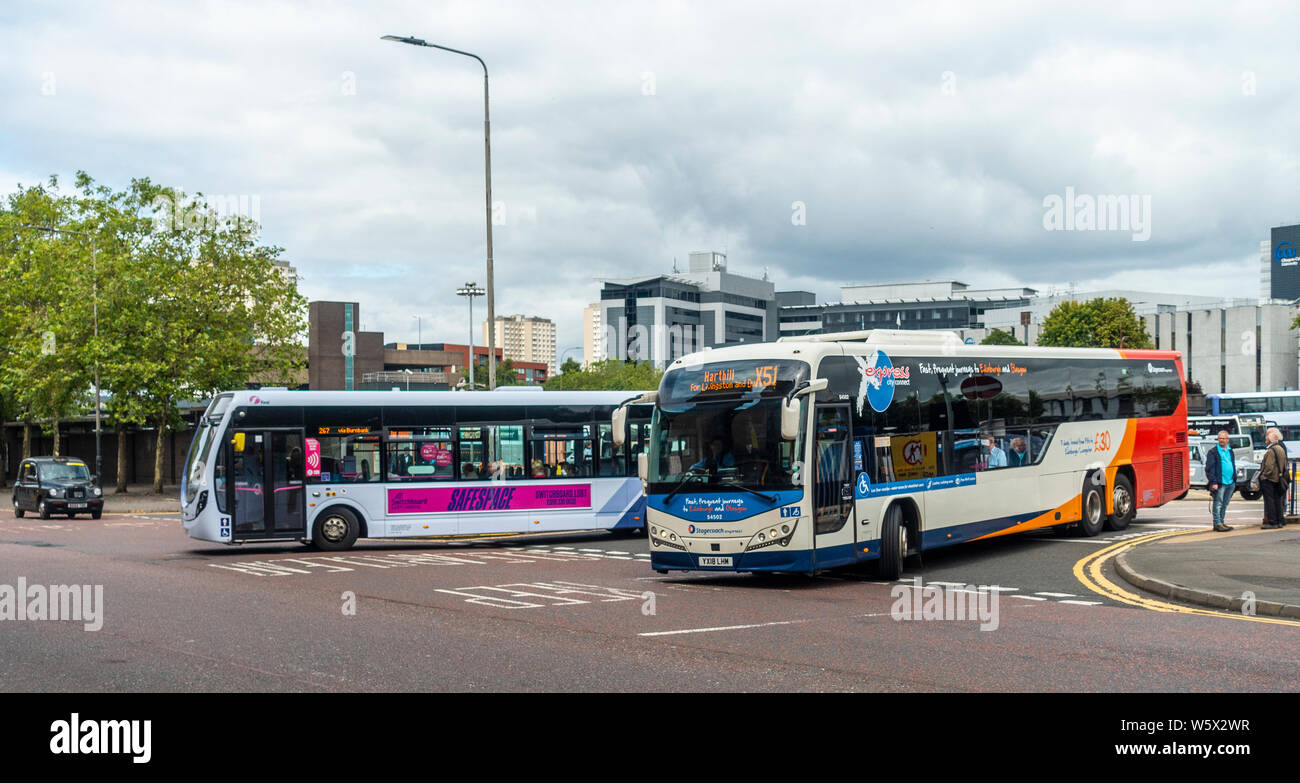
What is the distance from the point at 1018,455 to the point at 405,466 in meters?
11.0

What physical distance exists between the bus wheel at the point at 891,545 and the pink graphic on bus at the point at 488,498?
902 centimetres

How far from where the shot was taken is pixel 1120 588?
14281mm

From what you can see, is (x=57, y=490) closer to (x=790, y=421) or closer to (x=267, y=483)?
(x=267, y=483)

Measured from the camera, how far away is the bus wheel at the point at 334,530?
21953mm

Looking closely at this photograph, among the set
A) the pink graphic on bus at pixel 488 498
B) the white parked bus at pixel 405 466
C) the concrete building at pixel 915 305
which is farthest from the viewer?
the concrete building at pixel 915 305

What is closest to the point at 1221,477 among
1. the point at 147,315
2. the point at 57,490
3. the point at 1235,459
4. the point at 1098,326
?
the point at 1235,459

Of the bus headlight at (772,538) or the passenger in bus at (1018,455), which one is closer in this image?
the bus headlight at (772,538)

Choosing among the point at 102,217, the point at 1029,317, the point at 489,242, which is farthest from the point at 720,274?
the point at 489,242

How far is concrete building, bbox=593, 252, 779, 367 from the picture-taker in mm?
163625

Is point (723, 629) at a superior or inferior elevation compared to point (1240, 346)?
inferior

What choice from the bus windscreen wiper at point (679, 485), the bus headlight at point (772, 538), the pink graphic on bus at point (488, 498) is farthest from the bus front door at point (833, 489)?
the pink graphic on bus at point (488, 498)

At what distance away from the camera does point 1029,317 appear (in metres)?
135

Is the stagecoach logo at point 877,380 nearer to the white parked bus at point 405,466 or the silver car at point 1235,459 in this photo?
the white parked bus at point 405,466
